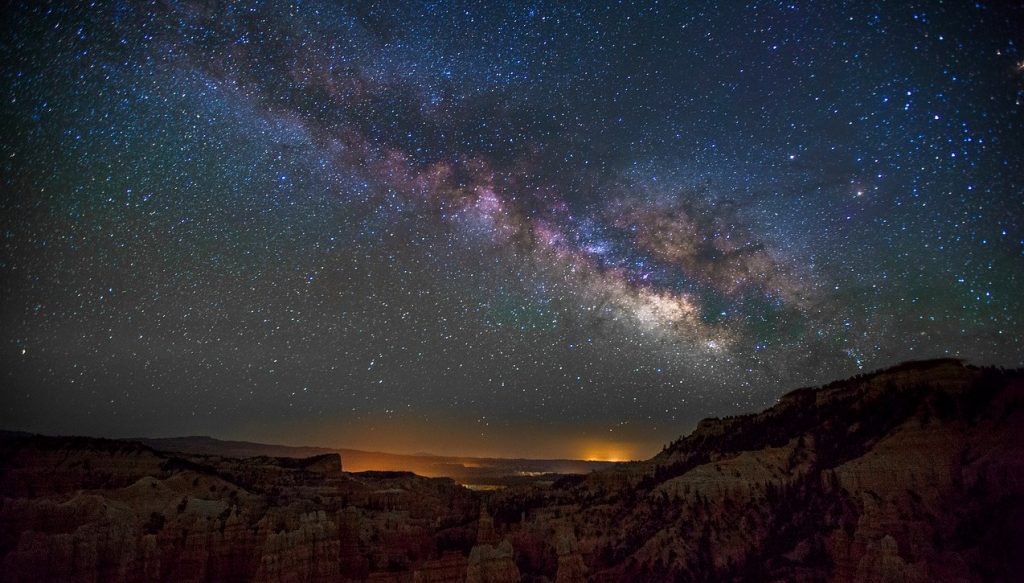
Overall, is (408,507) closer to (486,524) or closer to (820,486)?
(486,524)

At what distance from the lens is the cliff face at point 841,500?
122 ft

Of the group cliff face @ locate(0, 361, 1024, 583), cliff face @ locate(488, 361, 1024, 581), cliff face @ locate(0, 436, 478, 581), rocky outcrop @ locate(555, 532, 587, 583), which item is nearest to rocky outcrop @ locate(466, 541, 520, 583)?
cliff face @ locate(0, 361, 1024, 583)

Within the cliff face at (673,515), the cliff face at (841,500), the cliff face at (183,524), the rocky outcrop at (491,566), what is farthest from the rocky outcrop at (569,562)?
the cliff face at (183,524)

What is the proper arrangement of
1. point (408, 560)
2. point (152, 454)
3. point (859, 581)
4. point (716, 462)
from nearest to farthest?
point (859, 581)
point (408, 560)
point (716, 462)
point (152, 454)

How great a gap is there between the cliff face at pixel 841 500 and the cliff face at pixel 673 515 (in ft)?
0.46

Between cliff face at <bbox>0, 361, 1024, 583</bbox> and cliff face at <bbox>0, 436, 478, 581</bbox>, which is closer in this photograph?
cliff face at <bbox>0, 361, 1024, 583</bbox>

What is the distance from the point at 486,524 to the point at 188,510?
2824 cm

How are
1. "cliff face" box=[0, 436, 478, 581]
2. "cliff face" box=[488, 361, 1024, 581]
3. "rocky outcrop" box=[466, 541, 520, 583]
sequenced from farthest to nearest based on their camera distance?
"rocky outcrop" box=[466, 541, 520, 583] → "cliff face" box=[0, 436, 478, 581] → "cliff face" box=[488, 361, 1024, 581]

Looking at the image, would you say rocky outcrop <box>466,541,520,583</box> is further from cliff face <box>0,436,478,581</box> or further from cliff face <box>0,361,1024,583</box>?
cliff face <box>0,436,478,581</box>

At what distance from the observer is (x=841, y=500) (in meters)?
46.1

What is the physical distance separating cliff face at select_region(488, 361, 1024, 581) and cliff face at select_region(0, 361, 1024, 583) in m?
0.14

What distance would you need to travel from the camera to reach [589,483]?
79.6 m

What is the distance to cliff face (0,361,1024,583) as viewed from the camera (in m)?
39.2

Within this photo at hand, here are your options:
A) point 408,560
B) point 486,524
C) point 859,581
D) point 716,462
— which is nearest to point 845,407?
point 716,462
